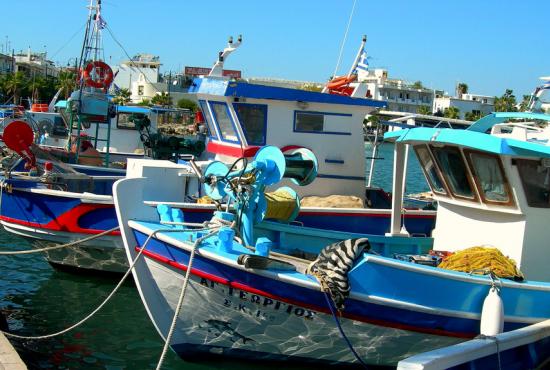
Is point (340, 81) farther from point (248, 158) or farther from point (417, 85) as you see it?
point (417, 85)

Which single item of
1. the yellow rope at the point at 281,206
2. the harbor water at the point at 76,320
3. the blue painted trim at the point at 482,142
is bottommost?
the harbor water at the point at 76,320

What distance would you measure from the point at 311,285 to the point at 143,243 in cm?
197

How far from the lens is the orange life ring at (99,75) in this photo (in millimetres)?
17342

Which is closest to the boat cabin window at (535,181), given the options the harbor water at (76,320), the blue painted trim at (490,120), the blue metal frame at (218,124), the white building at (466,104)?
the blue painted trim at (490,120)

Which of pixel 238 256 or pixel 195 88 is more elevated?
pixel 195 88

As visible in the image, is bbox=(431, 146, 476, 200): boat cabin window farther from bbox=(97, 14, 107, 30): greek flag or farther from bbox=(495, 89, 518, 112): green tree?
bbox=(495, 89, 518, 112): green tree

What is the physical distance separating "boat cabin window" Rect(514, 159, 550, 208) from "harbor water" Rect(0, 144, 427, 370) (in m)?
3.26

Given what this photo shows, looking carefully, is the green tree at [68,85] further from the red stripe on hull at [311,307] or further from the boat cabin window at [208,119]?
the red stripe on hull at [311,307]

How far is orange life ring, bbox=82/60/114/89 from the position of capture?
17.3 m

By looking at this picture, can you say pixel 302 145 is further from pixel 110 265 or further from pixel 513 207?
pixel 513 207

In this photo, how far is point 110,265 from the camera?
480 inches

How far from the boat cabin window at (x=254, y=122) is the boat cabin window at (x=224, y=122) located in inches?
8.3

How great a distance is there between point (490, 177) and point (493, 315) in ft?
5.58

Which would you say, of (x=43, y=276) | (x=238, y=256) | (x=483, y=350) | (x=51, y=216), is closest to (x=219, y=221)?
(x=238, y=256)
